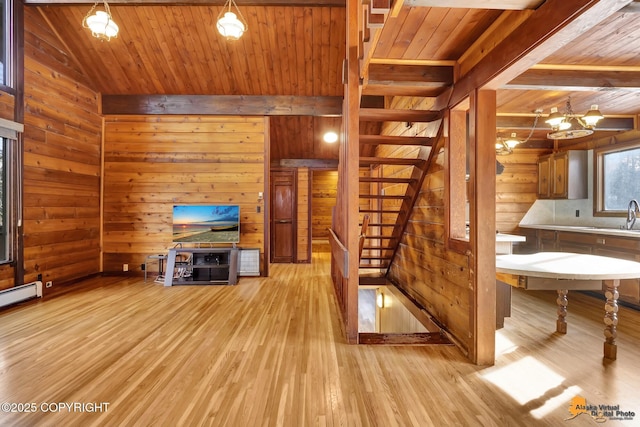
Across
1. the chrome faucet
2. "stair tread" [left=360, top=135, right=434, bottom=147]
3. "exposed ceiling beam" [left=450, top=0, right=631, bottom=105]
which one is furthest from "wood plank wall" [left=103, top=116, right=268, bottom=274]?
the chrome faucet

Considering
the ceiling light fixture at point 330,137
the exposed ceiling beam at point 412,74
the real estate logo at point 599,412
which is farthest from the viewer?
the ceiling light fixture at point 330,137

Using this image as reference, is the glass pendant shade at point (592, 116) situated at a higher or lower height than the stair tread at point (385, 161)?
higher

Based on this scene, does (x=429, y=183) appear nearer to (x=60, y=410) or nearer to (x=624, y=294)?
(x=624, y=294)

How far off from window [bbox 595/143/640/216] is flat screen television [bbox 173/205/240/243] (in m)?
5.92

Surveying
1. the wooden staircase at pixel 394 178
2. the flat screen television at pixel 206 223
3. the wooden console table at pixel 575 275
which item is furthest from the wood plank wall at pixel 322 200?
the wooden console table at pixel 575 275

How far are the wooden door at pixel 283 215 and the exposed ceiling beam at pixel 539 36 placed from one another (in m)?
5.20

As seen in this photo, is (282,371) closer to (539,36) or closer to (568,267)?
(568,267)

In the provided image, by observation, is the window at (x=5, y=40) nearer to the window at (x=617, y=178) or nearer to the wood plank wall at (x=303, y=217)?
the wood plank wall at (x=303, y=217)

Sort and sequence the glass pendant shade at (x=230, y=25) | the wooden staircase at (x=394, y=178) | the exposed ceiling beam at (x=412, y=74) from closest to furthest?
1. the exposed ceiling beam at (x=412, y=74)
2. the wooden staircase at (x=394, y=178)
3. the glass pendant shade at (x=230, y=25)

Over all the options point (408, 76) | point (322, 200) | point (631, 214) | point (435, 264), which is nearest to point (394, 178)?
point (435, 264)

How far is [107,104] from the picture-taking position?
5.21 meters

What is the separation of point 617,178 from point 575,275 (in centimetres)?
379

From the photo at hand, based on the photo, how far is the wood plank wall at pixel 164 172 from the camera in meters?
5.30

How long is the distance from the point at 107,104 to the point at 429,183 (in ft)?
18.4
